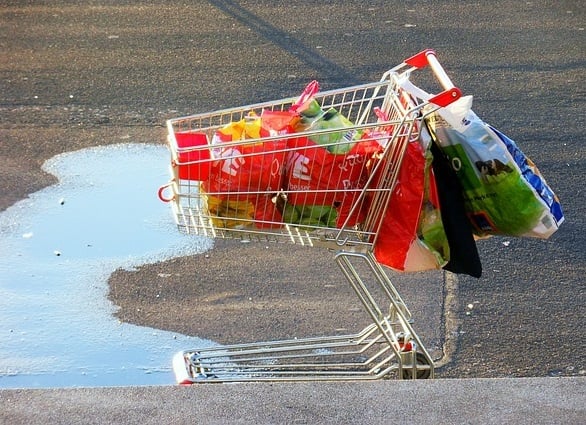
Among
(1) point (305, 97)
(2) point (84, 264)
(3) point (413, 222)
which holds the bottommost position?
(2) point (84, 264)

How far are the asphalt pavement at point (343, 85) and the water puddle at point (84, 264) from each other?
0.28m

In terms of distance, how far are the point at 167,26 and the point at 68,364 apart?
538cm

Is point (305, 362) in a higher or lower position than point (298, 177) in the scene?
lower

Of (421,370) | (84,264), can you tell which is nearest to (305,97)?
(421,370)

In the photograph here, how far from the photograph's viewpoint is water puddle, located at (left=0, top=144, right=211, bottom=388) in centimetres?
432

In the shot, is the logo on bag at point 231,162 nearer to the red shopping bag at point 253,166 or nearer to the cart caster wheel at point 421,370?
the red shopping bag at point 253,166

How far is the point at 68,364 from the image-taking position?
4.32 metres

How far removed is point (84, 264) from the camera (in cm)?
516

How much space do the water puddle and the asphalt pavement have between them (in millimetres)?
285

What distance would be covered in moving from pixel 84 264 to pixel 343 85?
10.7 feet

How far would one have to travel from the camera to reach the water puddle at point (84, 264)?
4.32 metres

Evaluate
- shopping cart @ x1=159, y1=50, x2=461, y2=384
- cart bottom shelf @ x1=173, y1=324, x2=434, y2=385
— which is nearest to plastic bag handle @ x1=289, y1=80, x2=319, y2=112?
shopping cart @ x1=159, y1=50, x2=461, y2=384

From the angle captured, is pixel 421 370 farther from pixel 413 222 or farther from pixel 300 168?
pixel 300 168

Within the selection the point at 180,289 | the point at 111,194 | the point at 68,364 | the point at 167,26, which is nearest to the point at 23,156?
the point at 111,194
